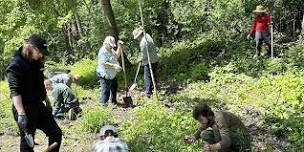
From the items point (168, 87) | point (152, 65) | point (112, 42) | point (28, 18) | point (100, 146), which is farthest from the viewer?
point (28, 18)

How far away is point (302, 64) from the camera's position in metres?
14.2

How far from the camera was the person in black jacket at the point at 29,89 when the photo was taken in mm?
6266

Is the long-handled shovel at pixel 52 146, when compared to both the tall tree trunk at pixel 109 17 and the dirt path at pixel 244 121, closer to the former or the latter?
the dirt path at pixel 244 121

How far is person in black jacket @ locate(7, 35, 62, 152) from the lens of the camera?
6266 mm

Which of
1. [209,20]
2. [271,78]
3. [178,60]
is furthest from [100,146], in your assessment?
[209,20]

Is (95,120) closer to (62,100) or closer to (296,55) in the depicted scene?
(62,100)

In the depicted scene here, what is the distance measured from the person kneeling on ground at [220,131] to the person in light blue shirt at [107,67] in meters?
4.57

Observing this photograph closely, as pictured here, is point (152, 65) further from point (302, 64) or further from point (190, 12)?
point (190, 12)

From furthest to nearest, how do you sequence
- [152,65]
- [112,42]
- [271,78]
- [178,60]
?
[178,60] → [271,78] → [152,65] → [112,42]

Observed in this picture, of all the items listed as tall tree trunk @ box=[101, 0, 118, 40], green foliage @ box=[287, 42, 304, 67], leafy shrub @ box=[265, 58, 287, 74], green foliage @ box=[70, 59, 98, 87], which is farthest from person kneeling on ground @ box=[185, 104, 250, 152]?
tall tree trunk @ box=[101, 0, 118, 40]

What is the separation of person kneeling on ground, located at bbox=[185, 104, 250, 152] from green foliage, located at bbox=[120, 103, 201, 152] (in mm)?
835

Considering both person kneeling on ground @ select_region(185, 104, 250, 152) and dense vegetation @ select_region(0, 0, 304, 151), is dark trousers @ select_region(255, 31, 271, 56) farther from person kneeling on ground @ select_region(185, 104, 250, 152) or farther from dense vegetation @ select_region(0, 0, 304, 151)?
person kneeling on ground @ select_region(185, 104, 250, 152)

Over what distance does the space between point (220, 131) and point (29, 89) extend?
245cm

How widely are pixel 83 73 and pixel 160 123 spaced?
10.0m
